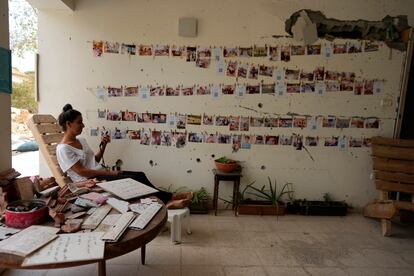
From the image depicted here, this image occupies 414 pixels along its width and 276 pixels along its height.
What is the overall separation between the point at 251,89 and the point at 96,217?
2.32m

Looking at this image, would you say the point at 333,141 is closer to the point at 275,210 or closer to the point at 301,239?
the point at 275,210

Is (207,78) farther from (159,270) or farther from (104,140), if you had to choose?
(159,270)

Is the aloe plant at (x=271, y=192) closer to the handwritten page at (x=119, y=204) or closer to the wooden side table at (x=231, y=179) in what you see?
the wooden side table at (x=231, y=179)

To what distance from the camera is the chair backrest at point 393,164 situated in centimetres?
296

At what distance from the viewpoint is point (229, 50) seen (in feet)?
10.4

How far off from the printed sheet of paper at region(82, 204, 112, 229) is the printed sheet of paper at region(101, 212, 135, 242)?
87 mm

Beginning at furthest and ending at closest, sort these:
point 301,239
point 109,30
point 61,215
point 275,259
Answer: point 109,30
point 301,239
point 275,259
point 61,215

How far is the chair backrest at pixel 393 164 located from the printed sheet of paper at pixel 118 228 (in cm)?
267

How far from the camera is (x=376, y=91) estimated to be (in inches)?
131

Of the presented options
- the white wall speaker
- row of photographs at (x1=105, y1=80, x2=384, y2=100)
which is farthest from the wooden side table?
the white wall speaker

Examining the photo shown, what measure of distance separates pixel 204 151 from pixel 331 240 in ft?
5.06

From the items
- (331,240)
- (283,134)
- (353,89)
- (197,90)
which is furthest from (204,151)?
(353,89)

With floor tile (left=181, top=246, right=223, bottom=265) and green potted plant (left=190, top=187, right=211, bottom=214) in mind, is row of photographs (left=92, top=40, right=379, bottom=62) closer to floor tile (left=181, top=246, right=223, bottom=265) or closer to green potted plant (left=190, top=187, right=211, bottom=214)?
green potted plant (left=190, top=187, right=211, bottom=214)

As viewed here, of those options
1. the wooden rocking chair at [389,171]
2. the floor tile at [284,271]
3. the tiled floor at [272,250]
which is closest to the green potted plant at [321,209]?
the tiled floor at [272,250]
